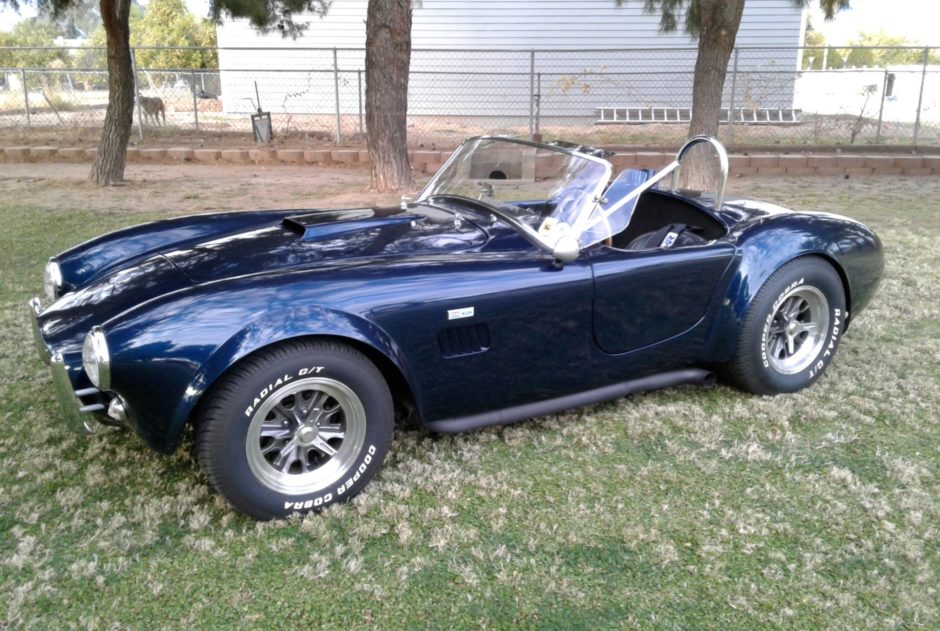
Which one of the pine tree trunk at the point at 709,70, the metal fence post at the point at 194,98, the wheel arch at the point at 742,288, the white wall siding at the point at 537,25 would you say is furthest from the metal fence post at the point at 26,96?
the wheel arch at the point at 742,288

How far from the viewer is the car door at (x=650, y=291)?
129 inches

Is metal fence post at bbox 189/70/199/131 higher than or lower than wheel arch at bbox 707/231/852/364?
higher

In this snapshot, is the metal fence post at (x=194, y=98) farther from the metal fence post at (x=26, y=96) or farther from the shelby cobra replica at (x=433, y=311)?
the shelby cobra replica at (x=433, y=311)

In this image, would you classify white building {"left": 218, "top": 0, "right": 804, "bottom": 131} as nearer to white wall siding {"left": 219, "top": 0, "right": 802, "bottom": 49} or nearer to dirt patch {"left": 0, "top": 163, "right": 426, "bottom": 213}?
white wall siding {"left": 219, "top": 0, "right": 802, "bottom": 49}

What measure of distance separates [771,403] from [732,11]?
7100mm

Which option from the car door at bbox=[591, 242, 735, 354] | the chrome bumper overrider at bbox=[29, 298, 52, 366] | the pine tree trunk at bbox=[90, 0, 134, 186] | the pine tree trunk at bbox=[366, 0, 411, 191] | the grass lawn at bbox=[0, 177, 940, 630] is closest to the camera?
the grass lawn at bbox=[0, 177, 940, 630]

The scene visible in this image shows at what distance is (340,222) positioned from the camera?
3701 millimetres

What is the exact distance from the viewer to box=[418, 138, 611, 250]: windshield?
342 centimetres

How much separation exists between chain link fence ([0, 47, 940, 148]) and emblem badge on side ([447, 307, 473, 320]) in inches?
470

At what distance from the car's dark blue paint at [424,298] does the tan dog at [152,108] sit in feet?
43.5

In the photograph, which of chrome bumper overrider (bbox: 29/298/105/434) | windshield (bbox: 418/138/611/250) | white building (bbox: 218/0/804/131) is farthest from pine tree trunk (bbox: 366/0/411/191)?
white building (bbox: 218/0/804/131)

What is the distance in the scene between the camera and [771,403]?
374 centimetres

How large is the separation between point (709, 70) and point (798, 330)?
665 cm

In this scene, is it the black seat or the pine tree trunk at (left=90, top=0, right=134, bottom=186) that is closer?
the black seat
